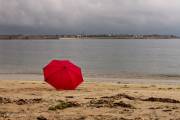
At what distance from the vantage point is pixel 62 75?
49.7ft

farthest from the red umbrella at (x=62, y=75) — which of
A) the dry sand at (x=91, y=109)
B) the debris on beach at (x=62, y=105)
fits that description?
the debris on beach at (x=62, y=105)

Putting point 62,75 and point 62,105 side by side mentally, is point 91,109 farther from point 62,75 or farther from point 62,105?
point 62,75

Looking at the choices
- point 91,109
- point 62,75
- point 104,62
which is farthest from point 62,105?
point 104,62

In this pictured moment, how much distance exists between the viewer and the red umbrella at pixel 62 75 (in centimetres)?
1514

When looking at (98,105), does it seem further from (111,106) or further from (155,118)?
(155,118)

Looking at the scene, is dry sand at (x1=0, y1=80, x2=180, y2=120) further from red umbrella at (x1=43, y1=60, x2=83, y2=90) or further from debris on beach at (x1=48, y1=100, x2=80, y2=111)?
red umbrella at (x1=43, y1=60, x2=83, y2=90)

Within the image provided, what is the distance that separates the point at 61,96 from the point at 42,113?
351 centimetres

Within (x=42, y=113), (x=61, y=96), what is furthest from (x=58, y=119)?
(x=61, y=96)

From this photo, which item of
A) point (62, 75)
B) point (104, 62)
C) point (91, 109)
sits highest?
point (62, 75)

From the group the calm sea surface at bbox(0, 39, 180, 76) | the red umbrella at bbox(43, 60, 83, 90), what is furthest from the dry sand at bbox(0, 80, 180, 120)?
the calm sea surface at bbox(0, 39, 180, 76)

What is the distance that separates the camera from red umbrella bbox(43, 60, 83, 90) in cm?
1514

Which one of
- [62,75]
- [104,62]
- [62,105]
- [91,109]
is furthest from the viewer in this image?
[104,62]

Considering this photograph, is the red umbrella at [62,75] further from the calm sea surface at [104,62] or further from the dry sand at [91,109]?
the calm sea surface at [104,62]

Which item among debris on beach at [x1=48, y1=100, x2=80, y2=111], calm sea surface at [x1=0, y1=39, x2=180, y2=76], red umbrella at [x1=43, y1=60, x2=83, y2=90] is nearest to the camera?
debris on beach at [x1=48, y1=100, x2=80, y2=111]
